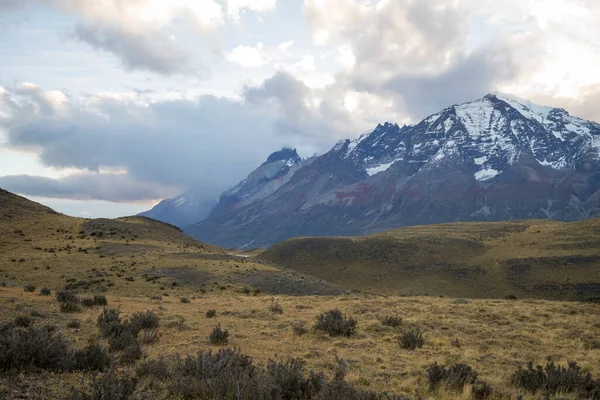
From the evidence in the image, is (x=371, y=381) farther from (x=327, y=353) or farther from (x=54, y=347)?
(x=54, y=347)

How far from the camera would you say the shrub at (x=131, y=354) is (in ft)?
40.8

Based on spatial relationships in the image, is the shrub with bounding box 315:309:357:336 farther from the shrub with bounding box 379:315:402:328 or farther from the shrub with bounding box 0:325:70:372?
the shrub with bounding box 0:325:70:372

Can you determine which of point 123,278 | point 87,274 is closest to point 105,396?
point 123,278

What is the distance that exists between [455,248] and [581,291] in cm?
3139

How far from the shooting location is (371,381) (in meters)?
12.1

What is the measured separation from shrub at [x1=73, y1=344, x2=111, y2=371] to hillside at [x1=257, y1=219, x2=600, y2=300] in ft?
209

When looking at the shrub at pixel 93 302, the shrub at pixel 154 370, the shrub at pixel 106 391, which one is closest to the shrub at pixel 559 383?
the shrub at pixel 154 370

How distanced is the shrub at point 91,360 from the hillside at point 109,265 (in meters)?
26.1

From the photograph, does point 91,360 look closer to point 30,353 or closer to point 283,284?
point 30,353

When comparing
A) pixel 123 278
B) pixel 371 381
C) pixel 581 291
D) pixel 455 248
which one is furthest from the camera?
pixel 455 248

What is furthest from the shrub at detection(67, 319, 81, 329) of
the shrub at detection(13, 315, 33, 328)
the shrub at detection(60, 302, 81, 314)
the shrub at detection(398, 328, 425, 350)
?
the shrub at detection(398, 328, 425, 350)

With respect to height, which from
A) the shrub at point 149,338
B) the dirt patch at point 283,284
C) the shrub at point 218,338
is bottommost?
the dirt patch at point 283,284

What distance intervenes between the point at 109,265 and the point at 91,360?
40.8 metres

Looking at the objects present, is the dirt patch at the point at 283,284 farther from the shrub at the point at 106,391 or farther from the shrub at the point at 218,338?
the shrub at the point at 106,391
